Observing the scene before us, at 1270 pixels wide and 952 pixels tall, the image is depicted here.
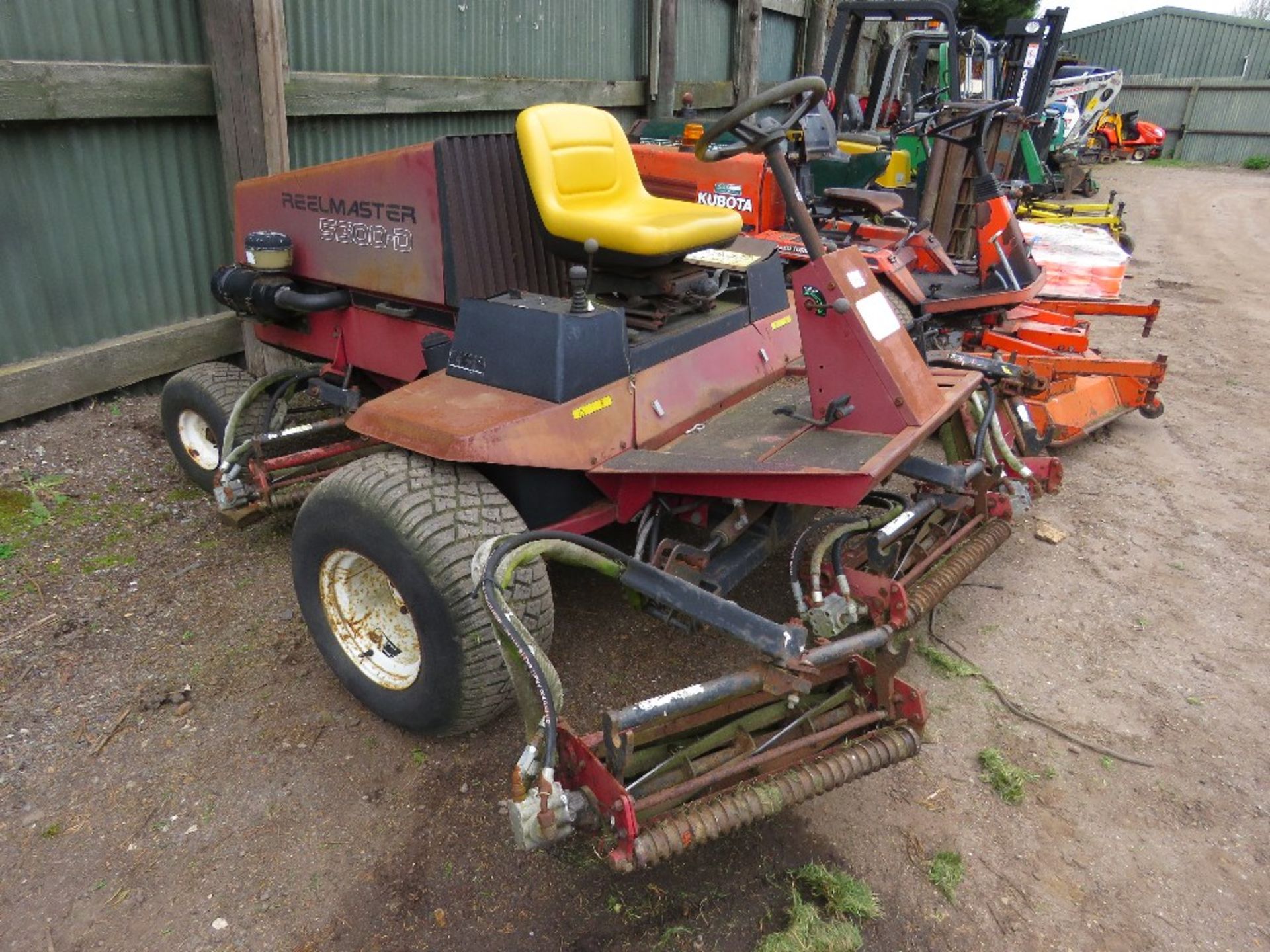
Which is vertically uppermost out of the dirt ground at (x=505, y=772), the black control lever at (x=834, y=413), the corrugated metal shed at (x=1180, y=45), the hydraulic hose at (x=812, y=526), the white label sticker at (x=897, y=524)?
the corrugated metal shed at (x=1180, y=45)

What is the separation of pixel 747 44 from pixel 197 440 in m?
7.29

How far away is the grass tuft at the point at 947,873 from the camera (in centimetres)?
205

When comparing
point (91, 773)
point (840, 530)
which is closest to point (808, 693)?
point (840, 530)

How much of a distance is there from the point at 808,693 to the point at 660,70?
6.57 meters

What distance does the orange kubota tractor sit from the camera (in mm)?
4355

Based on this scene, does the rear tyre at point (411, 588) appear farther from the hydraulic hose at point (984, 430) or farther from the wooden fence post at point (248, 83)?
the wooden fence post at point (248, 83)

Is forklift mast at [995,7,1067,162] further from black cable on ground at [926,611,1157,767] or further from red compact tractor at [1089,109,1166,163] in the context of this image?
red compact tractor at [1089,109,1166,163]

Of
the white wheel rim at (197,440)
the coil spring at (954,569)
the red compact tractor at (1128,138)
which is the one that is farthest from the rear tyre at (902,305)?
the red compact tractor at (1128,138)

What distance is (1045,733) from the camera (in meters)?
2.57

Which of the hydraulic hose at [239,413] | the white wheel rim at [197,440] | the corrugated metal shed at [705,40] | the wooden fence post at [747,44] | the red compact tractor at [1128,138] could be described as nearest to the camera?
the hydraulic hose at [239,413]

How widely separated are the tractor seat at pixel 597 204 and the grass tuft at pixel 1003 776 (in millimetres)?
1721

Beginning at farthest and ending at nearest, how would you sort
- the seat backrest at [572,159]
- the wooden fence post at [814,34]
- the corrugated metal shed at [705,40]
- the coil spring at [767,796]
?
the wooden fence post at [814,34] → the corrugated metal shed at [705,40] → the seat backrest at [572,159] → the coil spring at [767,796]

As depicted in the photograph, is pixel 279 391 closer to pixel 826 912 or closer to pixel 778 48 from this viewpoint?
pixel 826 912

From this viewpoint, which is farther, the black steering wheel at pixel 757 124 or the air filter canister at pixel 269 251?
the air filter canister at pixel 269 251
